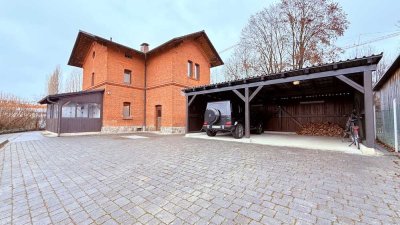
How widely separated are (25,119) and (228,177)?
824 inches

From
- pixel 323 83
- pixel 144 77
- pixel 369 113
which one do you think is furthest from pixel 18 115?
pixel 369 113

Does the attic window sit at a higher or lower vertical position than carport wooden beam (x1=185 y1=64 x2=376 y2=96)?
higher

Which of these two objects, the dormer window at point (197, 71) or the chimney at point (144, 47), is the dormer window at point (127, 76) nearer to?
the chimney at point (144, 47)

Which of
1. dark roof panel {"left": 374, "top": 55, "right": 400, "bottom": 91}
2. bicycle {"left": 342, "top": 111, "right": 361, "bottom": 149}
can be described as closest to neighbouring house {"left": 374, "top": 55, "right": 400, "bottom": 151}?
dark roof panel {"left": 374, "top": 55, "right": 400, "bottom": 91}

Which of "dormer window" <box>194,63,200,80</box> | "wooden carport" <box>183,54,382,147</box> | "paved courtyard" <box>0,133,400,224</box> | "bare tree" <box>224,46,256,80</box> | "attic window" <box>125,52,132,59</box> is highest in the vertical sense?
"bare tree" <box>224,46,256,80</box>

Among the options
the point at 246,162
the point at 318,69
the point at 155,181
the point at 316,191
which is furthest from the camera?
the point at 318,69

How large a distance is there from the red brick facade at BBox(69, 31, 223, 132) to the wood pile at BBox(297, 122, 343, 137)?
8.78m

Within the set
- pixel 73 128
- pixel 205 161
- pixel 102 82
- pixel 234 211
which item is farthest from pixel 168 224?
pixel 102 82

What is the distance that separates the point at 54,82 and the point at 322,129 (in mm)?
34586

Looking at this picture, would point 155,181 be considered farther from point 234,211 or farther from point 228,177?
point 234,211

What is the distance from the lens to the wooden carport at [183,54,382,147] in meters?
5.80

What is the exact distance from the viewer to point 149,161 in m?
4.86

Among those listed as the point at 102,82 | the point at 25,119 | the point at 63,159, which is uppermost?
the point at 102,82

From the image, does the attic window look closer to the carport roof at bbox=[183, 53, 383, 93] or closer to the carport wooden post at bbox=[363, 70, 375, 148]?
the carport roof at bbox=[183, 53, 383, 93]
